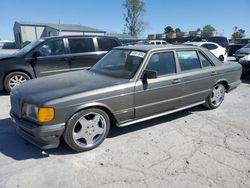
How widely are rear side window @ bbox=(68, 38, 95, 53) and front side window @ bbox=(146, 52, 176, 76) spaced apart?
399 cm

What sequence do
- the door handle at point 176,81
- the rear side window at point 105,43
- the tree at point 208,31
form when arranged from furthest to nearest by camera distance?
the tree at point 208,31
the rear side window at point 105,43
the door handle at point 176,81

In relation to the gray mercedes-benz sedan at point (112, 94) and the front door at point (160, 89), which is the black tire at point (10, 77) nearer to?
the gray mercedes-benz sedan at point (112, 94)

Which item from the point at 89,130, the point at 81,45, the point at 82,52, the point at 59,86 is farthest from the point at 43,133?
the point at 81,45

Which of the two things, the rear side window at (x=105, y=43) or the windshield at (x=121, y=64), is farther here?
the rear side window at (x=105, y=43)

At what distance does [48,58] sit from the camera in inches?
278

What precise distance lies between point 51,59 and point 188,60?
417 cm

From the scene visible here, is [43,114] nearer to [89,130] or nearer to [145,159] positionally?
[89,130]

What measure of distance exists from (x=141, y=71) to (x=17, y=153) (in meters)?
2.33

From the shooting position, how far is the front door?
404 centimetres

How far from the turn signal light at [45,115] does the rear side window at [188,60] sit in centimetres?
263

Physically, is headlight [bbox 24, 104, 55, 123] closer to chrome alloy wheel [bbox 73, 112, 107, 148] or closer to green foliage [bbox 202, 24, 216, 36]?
chrome alloy wheel [bbox 73, 112, 107, 148]

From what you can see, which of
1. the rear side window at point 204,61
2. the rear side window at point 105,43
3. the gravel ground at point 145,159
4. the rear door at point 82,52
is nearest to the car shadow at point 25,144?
the gravel ground at point 145,159

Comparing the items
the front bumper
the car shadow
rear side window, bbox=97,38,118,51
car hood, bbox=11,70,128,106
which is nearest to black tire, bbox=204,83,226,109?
the car shadow

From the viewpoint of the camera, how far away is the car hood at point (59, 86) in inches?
134
